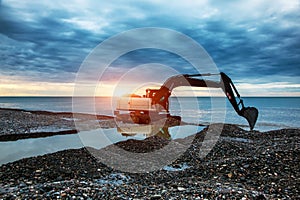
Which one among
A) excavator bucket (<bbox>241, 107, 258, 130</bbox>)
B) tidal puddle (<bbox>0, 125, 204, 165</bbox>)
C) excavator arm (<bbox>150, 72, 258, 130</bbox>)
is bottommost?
tidal puddle (<bbox>0, 125, 204, 165</bbox>)

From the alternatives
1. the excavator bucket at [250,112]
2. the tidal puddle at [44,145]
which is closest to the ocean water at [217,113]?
the excavator bucket at [250,112]

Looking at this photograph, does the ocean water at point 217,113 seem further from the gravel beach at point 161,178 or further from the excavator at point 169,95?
the gravel beach at point 161,178

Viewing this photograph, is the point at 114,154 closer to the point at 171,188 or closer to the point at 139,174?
the point at 139,174

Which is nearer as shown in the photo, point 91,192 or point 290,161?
point 91,192

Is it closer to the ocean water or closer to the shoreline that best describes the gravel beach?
the shoreline

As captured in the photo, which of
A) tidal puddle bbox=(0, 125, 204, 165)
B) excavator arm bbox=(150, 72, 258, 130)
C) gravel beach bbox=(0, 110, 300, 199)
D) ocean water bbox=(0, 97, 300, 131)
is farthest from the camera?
ocean water bbox=(0, 97, 300, 131)

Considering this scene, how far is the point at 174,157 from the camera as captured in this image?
1470cm

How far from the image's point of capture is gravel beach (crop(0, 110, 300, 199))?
854 centimetres

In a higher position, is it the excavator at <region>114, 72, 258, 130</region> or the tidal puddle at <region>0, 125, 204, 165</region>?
the excavator at <region>114, 72, 258, 130</region>

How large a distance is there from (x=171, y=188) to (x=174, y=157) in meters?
5.32

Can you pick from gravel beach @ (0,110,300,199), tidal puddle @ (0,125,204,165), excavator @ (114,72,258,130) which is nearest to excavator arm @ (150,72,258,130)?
excavator @ (114,72,258,130)

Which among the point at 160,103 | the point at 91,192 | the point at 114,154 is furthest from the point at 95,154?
the point at 160,103

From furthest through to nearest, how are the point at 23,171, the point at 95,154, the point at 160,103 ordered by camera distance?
the point at 160,103, the point at 95,154, the point at 23,171

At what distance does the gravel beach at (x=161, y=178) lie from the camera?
8.54 meters
